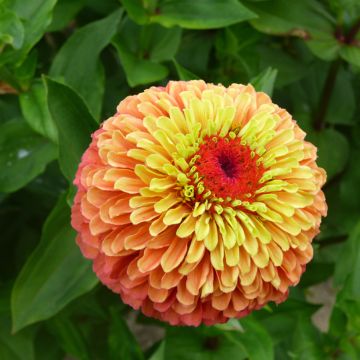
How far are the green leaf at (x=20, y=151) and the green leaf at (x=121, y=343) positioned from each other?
0.78 ft

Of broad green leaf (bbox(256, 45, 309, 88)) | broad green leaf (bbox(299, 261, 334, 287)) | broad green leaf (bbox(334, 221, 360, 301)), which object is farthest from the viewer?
broad green leaf (bbox(256, 45, 309, 88))

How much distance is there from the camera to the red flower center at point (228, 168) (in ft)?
1.78

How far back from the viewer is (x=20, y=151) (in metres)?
0.90

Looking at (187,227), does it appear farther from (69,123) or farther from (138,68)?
(138,68)

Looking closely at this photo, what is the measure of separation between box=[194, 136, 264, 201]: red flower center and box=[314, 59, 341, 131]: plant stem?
0.56 meters

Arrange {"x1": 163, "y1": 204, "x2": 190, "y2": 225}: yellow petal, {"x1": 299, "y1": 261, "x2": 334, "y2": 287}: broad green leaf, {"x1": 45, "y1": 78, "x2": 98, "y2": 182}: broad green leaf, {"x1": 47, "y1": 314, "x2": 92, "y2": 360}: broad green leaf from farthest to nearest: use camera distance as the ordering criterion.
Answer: {"x1": 299, "y1": 261, "x2": 334, "y2": 287}: broad green leaf → {"x1": 47, "y1": 314, "x2": 92, "y2": 360}: broad green leaf → {"x1": 45, "y1": 78, "x2": 98, "y2": 182}: broad green leaf → {"x1": 163, "y1": 204, "x2": 190, "y2": 225}: yellow petal

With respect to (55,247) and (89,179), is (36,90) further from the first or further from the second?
(89,179)

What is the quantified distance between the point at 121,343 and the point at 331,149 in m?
0.56

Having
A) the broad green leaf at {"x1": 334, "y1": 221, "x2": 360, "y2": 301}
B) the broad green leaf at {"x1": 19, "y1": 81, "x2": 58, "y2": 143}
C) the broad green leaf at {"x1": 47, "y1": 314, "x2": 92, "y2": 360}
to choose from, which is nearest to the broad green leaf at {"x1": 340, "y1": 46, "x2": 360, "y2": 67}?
the broad green leaf at {"x1": 334, "y1": 221, "x2": 360, "y2": 301}

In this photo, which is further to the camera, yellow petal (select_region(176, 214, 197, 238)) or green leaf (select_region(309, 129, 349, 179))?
green leaf (select_region(309, 129, 349, 179))

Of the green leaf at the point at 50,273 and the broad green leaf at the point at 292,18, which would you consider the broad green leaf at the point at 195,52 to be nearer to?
the broad green leaf at the point at 292,18

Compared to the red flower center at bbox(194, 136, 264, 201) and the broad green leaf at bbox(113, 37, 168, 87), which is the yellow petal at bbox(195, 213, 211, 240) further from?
the broad green leaf at bbox(113, 37, 168, 87)

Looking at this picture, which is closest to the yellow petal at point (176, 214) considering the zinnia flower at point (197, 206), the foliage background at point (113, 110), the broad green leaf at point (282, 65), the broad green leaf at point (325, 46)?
the zinnia flower at point (197, 206)

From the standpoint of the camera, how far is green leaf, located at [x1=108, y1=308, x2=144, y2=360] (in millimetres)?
808
